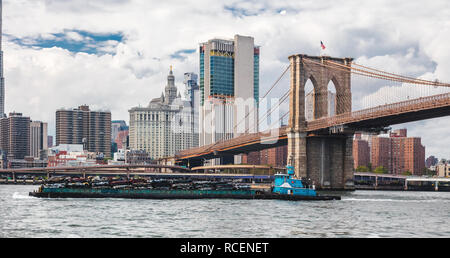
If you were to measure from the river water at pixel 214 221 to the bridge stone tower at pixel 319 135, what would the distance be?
35.3m

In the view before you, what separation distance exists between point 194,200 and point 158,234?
29.3 m

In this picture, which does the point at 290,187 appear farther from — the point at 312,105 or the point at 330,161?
the point at 312,105

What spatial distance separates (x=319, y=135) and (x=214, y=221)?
51.5 m

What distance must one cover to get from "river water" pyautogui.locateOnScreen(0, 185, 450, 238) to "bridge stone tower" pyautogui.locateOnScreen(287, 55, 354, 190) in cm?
3531

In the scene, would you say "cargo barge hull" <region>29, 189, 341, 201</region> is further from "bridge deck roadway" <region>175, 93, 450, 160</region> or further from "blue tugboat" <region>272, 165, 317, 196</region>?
"bridge deck roadway" <region>175, 93, 450, 160</region>

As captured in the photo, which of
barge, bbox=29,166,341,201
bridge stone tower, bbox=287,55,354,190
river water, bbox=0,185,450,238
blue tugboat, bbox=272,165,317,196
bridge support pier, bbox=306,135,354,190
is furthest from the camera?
bridge support pier, bbox=306,135,354,190

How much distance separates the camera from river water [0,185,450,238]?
3338 centimetres

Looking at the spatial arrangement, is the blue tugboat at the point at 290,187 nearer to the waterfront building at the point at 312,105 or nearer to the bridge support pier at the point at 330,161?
the bridge support pier at the point at 330,161

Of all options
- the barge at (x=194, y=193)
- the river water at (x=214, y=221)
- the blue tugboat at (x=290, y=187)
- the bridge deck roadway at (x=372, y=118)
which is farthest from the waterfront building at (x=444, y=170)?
the river water at (x=214, y=221)

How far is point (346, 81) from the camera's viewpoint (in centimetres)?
9481

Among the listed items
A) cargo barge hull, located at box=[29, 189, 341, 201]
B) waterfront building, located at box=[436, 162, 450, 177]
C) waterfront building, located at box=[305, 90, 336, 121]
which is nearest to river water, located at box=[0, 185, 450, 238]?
cargo barge hull, located at box=[29, 189, 341, 201]
